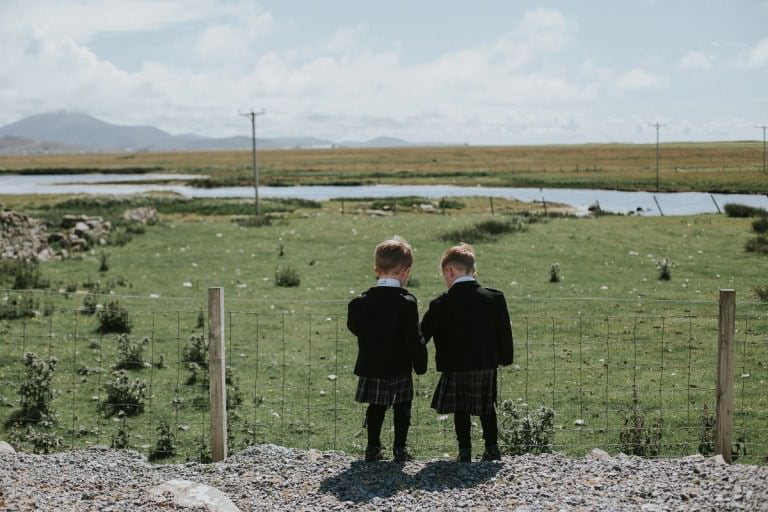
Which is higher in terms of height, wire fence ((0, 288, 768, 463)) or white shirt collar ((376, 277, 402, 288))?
white shirt collar ((376, 277, 402, 288))

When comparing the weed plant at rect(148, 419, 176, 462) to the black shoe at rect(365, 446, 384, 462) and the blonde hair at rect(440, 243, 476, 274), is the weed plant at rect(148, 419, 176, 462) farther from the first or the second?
the blonde hair at rect(440, 243, 476, 274)

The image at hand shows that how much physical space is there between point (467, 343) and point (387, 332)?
2.63ft

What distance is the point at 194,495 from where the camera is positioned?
6.95 metres

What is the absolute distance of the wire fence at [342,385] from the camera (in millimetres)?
11391

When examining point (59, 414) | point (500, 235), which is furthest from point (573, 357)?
point (500, 235)

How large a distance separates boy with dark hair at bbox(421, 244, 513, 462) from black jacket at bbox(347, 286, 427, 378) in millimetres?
252

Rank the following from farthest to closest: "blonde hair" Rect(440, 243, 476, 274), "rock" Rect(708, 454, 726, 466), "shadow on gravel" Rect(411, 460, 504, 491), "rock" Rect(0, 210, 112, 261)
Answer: "rock" Rect(0, 210, 112, 261) < "blonde hair" Rect(440, 243, 476, 274) < "rock" Rect(708, 454, 726, 466) < "shadow on gravel" Rect(411, 460, 504, 491)

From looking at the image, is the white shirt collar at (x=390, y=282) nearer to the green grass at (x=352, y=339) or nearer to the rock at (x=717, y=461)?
the green grass at (x=352, y=339)

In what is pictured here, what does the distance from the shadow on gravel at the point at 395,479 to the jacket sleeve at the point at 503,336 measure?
106 cm

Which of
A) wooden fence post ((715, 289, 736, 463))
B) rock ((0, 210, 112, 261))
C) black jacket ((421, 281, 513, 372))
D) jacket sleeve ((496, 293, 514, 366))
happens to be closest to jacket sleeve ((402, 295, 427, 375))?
black jacket ((421, 281, 513, 372))

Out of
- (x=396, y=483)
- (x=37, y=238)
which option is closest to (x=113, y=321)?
(x=396, y=483)

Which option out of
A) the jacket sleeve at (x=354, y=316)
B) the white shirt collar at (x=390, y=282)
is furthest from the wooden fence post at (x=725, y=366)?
the jacket sleeve at (x=354, y=316)

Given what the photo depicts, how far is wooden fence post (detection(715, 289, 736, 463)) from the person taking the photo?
28.0 feet

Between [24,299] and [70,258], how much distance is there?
9.56 metres
